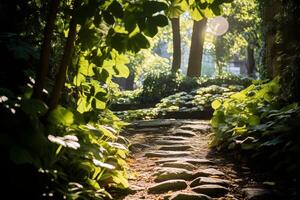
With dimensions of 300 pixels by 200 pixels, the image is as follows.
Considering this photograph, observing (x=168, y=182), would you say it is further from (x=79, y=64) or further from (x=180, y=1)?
(x=180, y=1)

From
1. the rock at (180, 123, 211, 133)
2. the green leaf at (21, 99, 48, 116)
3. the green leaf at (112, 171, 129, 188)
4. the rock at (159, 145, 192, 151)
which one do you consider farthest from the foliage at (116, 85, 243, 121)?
Result: the green leaf at (21, 99, 48, 116)

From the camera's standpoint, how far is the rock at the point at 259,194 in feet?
10.4

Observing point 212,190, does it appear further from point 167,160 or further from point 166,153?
point 166,153

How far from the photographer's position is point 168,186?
360 cm

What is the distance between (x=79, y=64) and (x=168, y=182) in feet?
4.48

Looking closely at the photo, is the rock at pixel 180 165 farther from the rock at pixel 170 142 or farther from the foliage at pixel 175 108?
the foliage at pixel 175 108

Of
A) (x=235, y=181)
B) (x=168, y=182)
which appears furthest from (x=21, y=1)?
(x=235, y=181)

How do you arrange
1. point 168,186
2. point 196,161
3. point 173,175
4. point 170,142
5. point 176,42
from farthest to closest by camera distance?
point 176,42
point 170,142
point 196,161
point 173,175
point 168,186

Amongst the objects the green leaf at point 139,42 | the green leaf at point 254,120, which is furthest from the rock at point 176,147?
the green leaf at point 139,42

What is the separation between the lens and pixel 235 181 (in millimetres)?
3785

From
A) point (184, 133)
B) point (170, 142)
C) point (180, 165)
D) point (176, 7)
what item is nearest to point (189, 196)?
point (180, 165)

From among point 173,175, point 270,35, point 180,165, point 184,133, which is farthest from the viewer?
point 270,35

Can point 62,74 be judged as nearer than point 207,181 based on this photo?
Yes

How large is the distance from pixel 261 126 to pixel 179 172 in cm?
122
